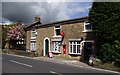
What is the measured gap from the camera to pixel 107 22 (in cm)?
2291

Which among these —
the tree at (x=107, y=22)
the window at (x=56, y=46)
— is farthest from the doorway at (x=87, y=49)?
the window at (x=56, y=46)

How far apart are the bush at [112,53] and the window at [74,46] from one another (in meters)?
7.42

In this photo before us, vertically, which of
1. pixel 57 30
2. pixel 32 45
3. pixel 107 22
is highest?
pixel 57 30

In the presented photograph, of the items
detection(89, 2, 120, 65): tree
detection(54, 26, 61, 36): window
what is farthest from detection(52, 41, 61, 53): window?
detection(89, 2, 120, 65): tree

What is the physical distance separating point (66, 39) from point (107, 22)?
10.3 metres

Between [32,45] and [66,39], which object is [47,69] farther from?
[32,45]

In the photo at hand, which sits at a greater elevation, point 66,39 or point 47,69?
point 66,39

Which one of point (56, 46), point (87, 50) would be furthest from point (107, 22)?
point (56, 46)

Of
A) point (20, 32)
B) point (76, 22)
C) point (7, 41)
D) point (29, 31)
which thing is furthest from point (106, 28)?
point (7, 41)

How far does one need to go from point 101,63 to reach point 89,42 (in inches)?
256

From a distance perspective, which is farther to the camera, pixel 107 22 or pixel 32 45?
pixel 32 45

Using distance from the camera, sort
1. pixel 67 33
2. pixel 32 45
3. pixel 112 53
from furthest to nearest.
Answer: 1. pixel 32 45
2. pixel 67 33
3. pixel 112 53

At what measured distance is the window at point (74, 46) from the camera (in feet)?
100.0

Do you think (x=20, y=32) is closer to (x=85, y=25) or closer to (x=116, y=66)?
(x=85, y=25)
